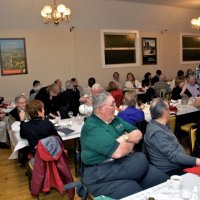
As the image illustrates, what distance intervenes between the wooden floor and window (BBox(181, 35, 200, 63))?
8.94 m

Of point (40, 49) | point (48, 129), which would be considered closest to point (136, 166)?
point (48, 129)

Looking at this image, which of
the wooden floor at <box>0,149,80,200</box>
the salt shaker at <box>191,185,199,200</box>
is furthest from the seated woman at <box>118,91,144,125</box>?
the salt shaker at <box>191,185,199,200</box>

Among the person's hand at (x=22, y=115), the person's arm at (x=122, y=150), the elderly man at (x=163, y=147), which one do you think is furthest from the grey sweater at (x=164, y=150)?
the person's hand at (x=22, y=115)

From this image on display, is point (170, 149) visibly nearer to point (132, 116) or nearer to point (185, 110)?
point (132, 116)

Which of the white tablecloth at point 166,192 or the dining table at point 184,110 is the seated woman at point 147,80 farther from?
the white tablecloth at point 166,192

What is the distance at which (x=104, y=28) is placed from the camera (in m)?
9.15

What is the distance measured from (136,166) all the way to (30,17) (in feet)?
21.9

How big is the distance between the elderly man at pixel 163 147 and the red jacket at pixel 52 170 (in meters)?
1.01

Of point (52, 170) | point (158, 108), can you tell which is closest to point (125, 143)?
point (158, 108)

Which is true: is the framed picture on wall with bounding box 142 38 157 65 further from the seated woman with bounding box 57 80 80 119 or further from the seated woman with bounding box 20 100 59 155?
the seated woman with bounding box 20 100 59 155

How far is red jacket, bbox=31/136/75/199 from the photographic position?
2971mm

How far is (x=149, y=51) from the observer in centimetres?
1051

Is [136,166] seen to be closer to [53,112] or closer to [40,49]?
[53,112]

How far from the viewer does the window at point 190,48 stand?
38.6 feet
